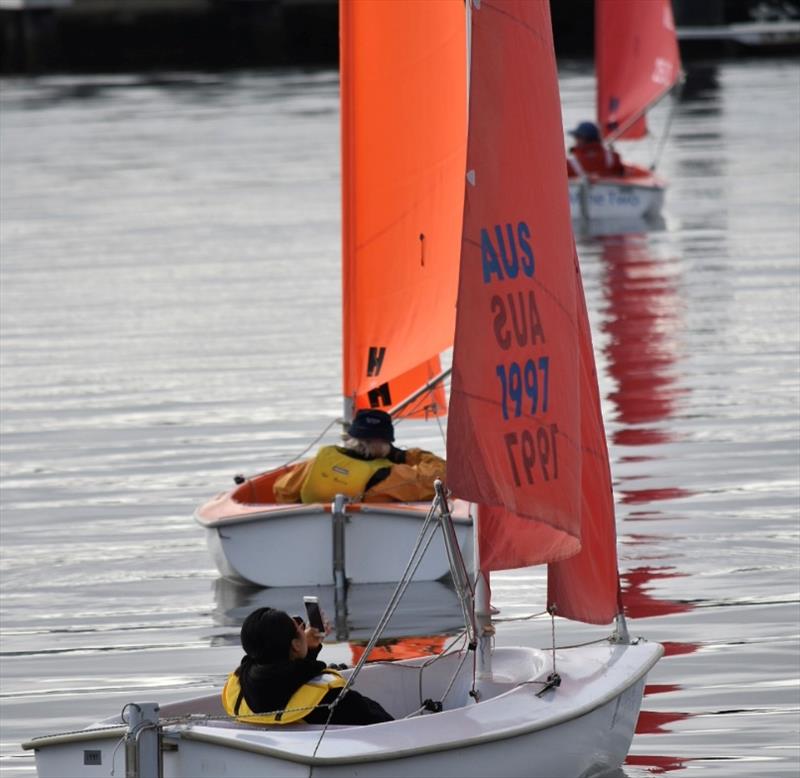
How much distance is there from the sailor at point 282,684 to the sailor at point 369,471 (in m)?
4.36

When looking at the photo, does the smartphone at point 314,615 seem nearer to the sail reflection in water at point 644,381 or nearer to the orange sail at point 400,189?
the sail reflection in water at point 644,381

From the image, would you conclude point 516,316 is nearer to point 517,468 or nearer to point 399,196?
point 517,468

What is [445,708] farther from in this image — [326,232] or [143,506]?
[326,232]

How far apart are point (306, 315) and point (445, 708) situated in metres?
15.0

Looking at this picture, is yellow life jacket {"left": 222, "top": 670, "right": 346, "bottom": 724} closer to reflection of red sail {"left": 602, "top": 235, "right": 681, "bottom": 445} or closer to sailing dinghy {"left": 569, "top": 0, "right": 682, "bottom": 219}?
reflection of red sail {"left": 602, "top": 235, "right": 681, "bottom": 445}

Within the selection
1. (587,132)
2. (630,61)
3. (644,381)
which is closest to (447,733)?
(644,381)

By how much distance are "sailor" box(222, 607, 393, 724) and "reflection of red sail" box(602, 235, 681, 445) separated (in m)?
8.86

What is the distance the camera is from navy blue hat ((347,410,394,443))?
11961 mm

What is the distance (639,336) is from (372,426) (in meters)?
9.75

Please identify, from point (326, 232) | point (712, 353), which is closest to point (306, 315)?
point (712, 353)

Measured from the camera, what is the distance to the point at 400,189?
13.4 meters

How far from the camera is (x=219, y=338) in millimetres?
22109

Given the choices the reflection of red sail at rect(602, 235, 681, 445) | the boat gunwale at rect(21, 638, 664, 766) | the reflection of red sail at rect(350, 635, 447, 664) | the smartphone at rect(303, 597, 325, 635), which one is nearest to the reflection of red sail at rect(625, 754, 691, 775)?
the boat gunwale at rect(21, 638, 664, 766)

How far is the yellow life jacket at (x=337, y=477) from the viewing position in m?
12.2
